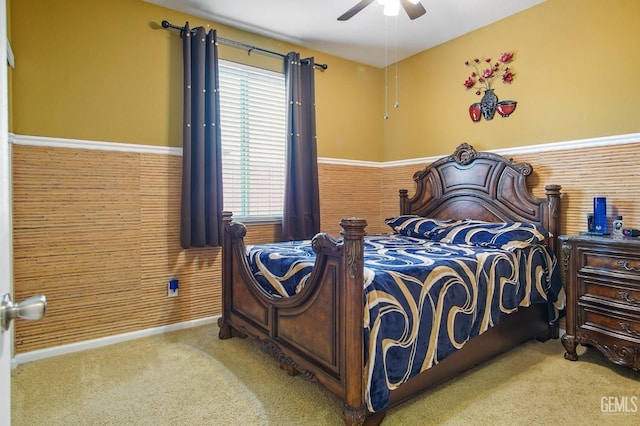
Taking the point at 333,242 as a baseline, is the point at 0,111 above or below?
above

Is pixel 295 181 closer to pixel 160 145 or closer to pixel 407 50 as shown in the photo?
pixel 160 145

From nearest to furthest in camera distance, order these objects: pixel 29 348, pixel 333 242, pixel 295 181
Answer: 1. pixel 333 242
2. pixel 29 348
3. pixel 295 181

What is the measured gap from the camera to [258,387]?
2062 millimetres

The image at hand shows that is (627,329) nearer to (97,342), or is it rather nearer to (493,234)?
(493,234)

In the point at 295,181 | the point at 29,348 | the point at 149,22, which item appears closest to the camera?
the point at 29,348

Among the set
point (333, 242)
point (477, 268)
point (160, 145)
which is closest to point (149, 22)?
point (160, 145)

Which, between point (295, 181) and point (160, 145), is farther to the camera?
point (295, 181)

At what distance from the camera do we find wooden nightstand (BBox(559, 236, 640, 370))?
2115 mm

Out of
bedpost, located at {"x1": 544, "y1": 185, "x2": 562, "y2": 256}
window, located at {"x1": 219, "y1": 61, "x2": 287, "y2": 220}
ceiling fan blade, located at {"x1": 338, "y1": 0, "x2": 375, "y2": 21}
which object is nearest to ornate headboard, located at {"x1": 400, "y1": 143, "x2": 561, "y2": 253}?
bedpost, located at {"x1": 544, "y1": 185, "x2": 562, "y2": 256}

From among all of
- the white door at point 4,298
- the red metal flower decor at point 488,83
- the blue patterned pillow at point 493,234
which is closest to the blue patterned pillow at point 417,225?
the blue patterned pillow at point 493,234

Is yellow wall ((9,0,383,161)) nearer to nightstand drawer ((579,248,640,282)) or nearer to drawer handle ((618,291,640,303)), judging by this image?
nightstand drawer ((579,248,640,282))

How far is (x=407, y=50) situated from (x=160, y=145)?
272 centimetres

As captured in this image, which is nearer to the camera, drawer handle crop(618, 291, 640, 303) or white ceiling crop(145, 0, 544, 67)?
drawer handle crop(618, 291, 640, 303)

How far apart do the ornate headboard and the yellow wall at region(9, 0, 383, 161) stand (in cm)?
215
